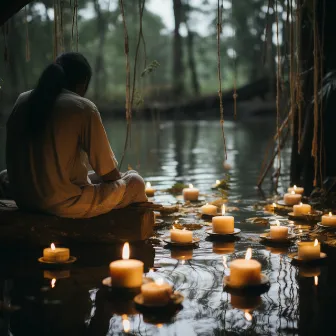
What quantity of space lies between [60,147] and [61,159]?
0.07 meters

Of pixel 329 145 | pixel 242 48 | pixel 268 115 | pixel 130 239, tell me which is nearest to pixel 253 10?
pixel 242 48

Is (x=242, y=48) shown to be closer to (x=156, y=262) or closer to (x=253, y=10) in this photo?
(x=253, y=10)

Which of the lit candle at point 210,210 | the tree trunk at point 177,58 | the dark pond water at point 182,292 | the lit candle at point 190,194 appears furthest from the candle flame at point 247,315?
the tree trunk at point 177,58

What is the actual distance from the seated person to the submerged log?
0.06 meters

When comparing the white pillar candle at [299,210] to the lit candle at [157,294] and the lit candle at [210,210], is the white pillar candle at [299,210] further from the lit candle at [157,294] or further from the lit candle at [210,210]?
the lit candle at [157,294]

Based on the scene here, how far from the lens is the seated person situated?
3.32m

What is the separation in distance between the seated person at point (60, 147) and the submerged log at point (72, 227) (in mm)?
58

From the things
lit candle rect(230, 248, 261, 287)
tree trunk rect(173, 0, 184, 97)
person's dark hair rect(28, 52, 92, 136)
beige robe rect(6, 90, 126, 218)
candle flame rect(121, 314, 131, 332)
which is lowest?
candle flame rect(121, 314, 131, 332)

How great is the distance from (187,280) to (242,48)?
29.8 m

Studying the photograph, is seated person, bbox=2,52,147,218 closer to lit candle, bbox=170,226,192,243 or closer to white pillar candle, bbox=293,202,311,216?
lit candle, bbox=170,226,192,243

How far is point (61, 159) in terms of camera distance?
334 centimetres

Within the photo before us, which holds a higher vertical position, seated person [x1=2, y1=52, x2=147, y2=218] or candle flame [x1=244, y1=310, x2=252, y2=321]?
seated person [x1=2, y1=52, x2=147, y2=218]

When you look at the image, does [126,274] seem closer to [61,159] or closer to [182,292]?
[182,292]

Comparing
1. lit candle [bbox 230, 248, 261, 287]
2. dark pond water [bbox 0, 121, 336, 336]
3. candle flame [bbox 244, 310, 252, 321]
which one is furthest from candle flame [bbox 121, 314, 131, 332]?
lit candle [bbox 230, 248, 261, 287]
